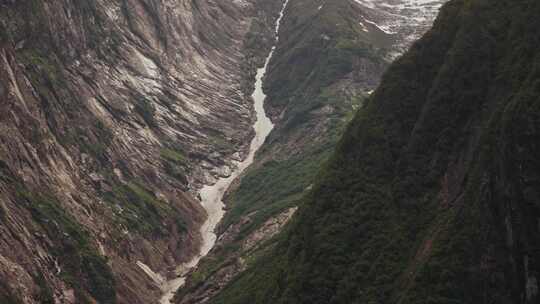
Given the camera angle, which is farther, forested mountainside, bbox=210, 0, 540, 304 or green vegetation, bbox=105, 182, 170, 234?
green vegetation, bbox=105, 182, 170, 234

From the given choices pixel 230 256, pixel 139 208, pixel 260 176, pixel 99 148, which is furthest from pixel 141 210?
pixel 260 176

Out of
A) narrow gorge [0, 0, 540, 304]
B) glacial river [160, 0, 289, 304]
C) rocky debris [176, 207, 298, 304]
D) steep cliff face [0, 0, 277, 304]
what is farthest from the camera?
glacial river [160, 0, 289, 304]

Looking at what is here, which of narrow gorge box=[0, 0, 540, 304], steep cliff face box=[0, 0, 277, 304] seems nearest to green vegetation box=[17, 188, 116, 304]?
steep cliff face box=[0, 0, 277, 304]

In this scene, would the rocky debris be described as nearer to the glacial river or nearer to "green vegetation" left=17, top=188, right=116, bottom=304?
the glacial river

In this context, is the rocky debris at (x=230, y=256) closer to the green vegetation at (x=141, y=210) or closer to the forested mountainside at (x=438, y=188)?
the forested mountainside at (x=438, y=188)

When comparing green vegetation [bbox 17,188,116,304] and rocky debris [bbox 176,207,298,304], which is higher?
green vegetation [bbox 17,188,116,304]
